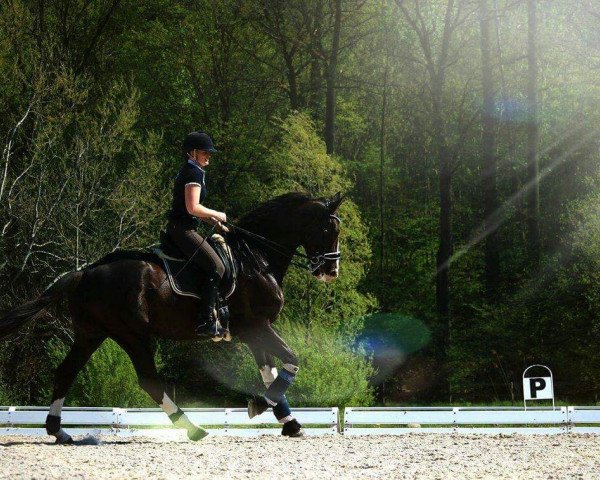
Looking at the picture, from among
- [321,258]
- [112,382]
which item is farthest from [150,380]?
[112,382]

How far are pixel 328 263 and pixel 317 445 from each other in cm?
211

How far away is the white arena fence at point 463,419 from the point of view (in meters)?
13.3

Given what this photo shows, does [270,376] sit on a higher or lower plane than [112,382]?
lower

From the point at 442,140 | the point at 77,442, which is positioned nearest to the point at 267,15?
the point at 442,140

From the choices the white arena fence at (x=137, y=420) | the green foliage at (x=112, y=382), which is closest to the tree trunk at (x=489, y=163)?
the green foliage at (x=112, y=382)

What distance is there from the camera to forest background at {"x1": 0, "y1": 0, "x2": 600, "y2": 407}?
23.5 meters

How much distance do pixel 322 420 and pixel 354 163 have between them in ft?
76.0

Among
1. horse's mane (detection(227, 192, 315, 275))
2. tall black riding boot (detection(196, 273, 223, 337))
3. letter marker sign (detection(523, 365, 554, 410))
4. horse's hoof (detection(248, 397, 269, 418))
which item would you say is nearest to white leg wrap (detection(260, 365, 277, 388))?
horse's hoof (detection(248, 397, 269, 418))

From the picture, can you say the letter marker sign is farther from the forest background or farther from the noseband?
the forest background

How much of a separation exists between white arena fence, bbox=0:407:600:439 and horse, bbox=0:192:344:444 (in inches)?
65.1

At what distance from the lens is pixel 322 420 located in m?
13.2

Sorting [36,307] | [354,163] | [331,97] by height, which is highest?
[331,97]

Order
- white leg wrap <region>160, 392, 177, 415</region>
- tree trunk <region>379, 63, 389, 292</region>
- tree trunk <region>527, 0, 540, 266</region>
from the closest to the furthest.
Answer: white leg wrap <region>160, 392, 177, 415</region>
tree trunk <region>527, 0, 540, 266</region>
tree trunk <region>379, 63, 389, 292</region>

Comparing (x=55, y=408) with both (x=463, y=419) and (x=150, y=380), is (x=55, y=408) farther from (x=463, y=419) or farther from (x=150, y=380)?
(x=463, y=419)
